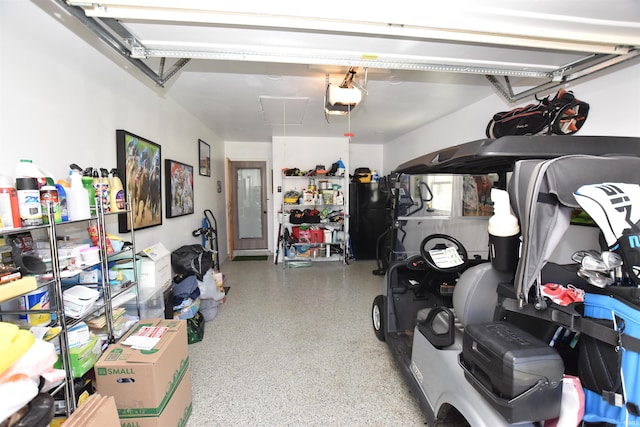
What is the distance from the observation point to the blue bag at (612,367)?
0.78 metres

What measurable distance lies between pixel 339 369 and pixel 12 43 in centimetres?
272

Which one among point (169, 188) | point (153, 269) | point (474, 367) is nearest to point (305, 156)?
point (169, 188)

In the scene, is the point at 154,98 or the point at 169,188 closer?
the point at 154,98

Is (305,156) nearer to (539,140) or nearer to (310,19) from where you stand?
(310,19)

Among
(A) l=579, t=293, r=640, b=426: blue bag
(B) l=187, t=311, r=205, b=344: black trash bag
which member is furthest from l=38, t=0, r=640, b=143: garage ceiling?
(B) l=187, t=311, r=205, b=344: black trash bag

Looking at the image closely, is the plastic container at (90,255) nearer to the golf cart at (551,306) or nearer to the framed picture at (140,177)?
the framed picture at (140,177)

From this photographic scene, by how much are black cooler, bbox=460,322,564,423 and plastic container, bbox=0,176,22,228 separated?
188 centimetres

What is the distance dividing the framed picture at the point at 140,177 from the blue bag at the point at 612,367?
8.36 feet

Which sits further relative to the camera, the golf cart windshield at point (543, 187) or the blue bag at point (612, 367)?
the golf cart windshield at point (543, 187)

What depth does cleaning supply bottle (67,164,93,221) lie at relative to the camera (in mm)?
1340

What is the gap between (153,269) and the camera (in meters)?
2.02

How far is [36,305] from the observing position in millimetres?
1183

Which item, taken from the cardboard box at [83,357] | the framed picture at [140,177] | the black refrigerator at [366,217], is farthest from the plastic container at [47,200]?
the black refrigerator at [366,217]

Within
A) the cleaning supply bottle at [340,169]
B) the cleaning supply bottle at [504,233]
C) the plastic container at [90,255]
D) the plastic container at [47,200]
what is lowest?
the plastic container at [90,255]
